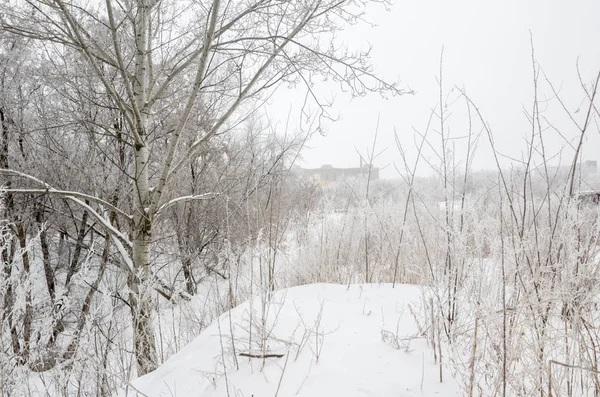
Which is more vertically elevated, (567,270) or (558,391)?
(567,270)

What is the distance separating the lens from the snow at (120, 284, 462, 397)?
171 cm

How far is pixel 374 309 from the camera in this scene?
9.18 ft

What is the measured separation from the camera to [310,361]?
1919 millimetres

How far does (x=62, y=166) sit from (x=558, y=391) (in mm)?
7918

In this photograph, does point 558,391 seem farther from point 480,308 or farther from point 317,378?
point 317,378

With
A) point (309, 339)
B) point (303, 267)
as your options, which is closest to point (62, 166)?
point (303, 267)

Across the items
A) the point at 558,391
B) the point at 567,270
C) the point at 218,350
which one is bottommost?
the point at 218,350

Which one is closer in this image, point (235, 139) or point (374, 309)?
point (374, 309)

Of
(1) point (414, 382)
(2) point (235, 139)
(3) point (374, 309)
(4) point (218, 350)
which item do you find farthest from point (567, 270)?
(2) point (235, 139)

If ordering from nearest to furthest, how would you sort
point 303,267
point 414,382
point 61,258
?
point 414,382 < point 303,267 < point 61,258

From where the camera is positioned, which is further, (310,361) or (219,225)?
(219,225)

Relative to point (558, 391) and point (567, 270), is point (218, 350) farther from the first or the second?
point (567, 270)

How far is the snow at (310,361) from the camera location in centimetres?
171

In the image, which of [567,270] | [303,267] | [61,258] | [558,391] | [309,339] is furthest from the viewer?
[61,258]
